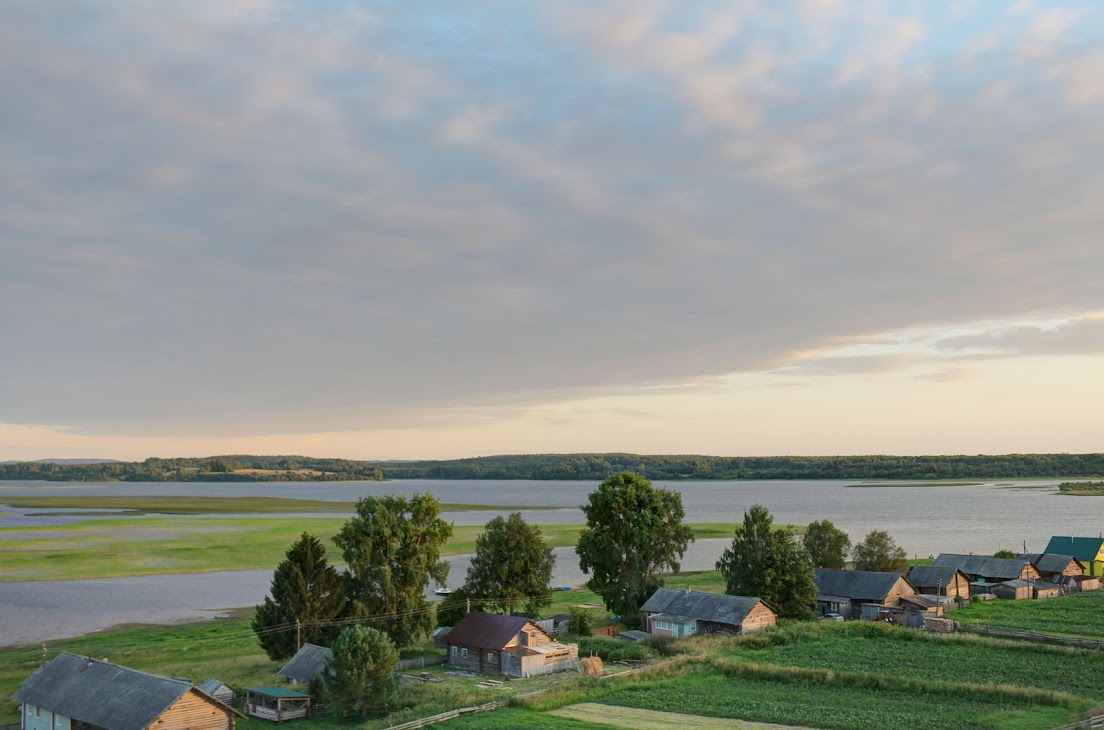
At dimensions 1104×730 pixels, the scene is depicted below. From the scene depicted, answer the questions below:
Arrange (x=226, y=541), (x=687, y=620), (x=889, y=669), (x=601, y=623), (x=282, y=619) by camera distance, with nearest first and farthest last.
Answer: (x=889, y=669) < (x=282, y=619) < (x=687, y=620) < (x=601, y=623) < (x=226, y=541)

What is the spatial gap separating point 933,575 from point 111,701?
62538mm

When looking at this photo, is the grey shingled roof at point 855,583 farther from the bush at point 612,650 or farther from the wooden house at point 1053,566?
the wooden house at point 1053,566

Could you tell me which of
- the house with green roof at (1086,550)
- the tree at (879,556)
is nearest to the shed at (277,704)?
the tree at (879,556)

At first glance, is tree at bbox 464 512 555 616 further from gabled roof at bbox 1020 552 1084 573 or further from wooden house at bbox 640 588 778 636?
gabled roof at bbox 1020 552 1084 573

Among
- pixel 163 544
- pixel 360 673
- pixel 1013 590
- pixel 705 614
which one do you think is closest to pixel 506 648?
pixel 360 673

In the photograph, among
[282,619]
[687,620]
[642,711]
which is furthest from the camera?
[687,620]

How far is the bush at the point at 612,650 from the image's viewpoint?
171ft

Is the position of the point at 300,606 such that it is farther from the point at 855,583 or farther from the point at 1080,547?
the point at 1080,547

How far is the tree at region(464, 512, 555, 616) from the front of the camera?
60094 millimetres

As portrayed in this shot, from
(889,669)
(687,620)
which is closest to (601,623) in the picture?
(687,620)

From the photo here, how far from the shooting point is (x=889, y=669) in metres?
45.2

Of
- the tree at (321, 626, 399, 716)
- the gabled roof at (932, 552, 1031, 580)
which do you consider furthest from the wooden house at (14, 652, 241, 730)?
the gabled roof at (932, 552, 1031, 580)

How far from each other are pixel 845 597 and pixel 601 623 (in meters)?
19.2

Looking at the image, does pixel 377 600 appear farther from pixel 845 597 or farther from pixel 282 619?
pixel 845 597
